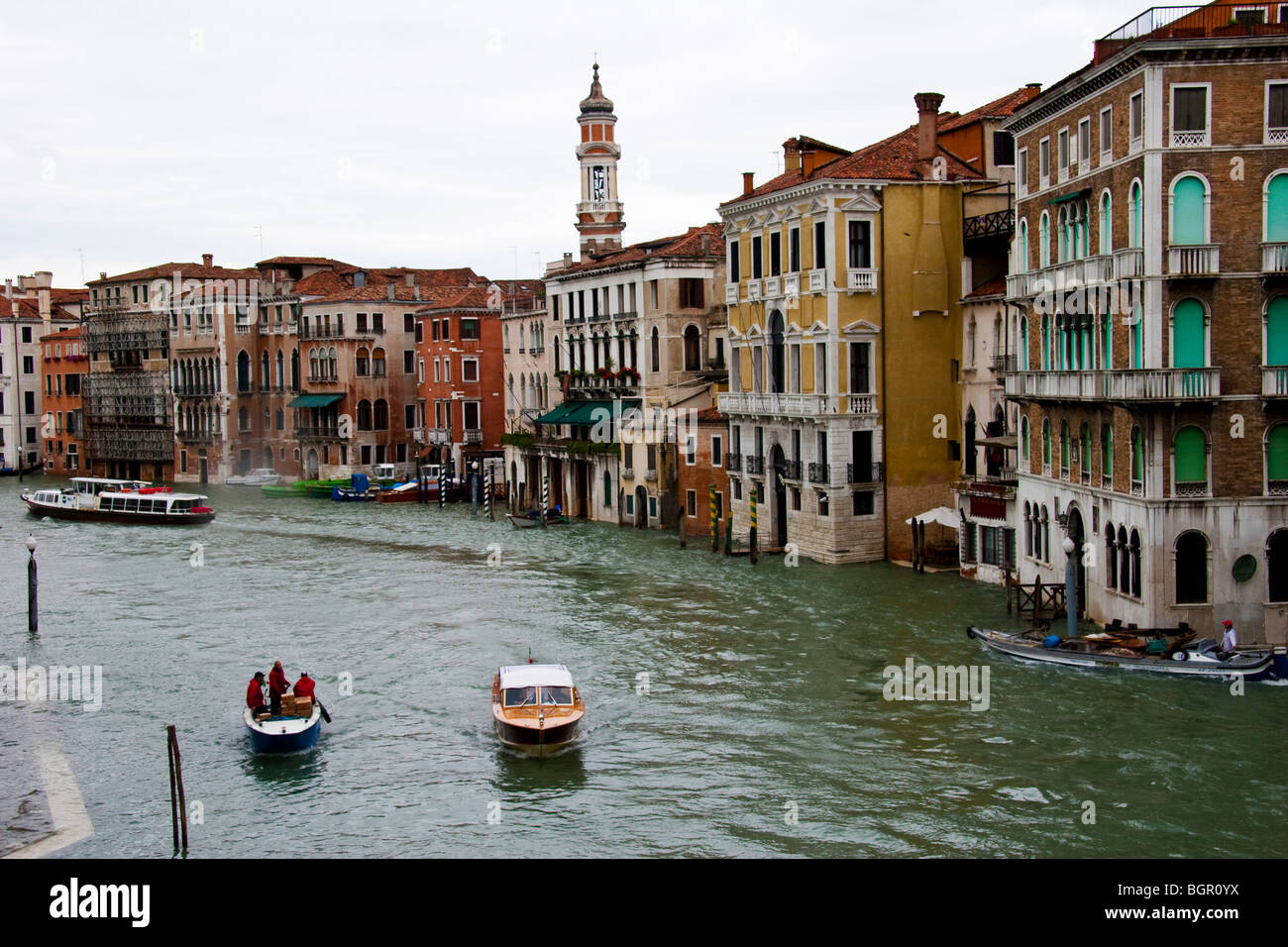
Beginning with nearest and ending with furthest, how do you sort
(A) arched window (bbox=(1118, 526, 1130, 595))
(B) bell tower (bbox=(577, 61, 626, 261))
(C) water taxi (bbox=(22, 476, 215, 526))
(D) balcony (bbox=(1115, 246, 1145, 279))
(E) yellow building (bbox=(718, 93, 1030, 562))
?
(D) balcony (bbox=(1115, 246, 1145, 279)) < (A) arched window (bbox=(1118, 526, 1130, 595)) < (E) yellow building (bbox=(718, 93, 1030, 562)) < (C) water taxi (bbox=(22, 476, 215, 526)) < (B) bell tower (bbox=(577, 61, 626, 261))

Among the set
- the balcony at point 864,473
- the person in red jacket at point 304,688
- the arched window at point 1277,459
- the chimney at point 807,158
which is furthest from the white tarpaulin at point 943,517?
the person in red jacket at point 304,688

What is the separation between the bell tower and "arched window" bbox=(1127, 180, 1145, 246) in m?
43.7

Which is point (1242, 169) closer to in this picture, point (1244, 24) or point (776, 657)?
point (1244, 24)

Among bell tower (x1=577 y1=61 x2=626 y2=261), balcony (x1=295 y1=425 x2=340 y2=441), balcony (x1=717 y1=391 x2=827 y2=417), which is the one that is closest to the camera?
balcony (x1=717 y1=391 x2=827 y2=417)

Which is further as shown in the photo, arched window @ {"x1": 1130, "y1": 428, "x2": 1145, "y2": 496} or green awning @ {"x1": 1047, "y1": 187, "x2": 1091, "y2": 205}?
green awning @ {"x1": 1047, "y1": 187, "x2": 1091, "y2": 205}

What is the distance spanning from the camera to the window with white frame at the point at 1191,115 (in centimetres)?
2255

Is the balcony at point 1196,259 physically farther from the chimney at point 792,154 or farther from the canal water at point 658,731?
the chimney at point 792,154

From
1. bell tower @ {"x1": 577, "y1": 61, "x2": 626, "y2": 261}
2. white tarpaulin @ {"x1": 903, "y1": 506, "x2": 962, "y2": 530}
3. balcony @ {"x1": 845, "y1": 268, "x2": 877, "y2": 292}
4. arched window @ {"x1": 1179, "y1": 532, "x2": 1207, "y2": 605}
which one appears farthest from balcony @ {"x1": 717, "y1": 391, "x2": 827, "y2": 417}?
bell tower @ {"x1": 577, "y1": 61, "x2": 626, "y2": 261}

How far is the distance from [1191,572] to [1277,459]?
228cm

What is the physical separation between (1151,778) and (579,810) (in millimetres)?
6897

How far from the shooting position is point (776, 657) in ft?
82.8

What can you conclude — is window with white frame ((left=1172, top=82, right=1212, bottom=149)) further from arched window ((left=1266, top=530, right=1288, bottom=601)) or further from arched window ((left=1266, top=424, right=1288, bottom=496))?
arched window ((left=1266, top=530, right=1288, bottom=601))

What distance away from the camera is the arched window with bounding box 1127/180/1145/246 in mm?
23062
